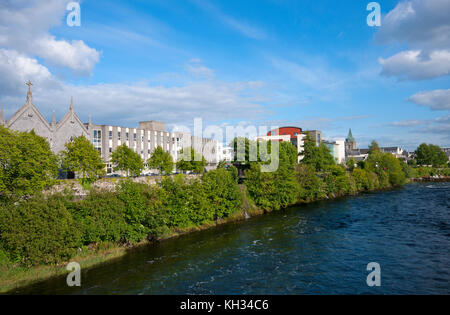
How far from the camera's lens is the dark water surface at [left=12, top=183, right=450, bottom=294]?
71.3 feet

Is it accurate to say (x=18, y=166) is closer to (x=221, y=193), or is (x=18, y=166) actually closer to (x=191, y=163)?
(x=221, y=193)

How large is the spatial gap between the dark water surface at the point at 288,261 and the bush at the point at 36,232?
2.95 metres

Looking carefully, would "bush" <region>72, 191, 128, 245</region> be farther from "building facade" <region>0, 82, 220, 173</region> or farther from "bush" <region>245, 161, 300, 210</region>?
"bush" <region>245, 161, 300, 210</region>

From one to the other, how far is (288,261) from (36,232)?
22229 mm

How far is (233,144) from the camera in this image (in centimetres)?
6975

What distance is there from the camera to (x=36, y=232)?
2480 cm

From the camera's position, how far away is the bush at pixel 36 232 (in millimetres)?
24141

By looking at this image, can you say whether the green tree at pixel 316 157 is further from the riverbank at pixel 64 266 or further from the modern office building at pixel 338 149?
the modern office building at pixel 338 149

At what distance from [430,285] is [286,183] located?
36191mm

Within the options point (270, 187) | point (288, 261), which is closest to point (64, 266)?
point (288, 261)
